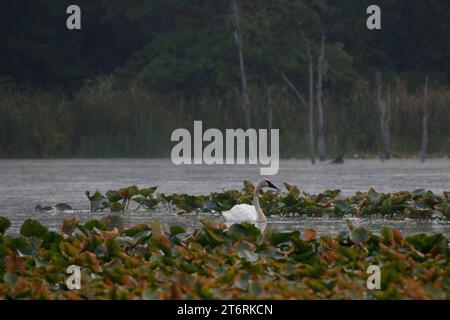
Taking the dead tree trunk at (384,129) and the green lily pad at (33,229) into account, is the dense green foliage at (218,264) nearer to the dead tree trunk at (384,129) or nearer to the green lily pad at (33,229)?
the green lily pad at (33,229)

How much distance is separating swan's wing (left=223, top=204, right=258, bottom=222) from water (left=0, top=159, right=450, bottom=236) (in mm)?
225

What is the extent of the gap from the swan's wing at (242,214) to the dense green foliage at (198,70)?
62.5 feet

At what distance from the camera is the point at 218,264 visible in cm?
888

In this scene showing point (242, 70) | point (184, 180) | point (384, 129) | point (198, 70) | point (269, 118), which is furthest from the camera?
point (198, 70)

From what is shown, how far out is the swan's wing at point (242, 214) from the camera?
13359 millimetres

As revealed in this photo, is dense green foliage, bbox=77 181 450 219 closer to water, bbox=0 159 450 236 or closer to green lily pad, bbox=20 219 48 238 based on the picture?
water, bbox=0 159 450 236

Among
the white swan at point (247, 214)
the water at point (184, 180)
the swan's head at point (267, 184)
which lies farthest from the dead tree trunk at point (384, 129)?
the white swan at point (247, 214)

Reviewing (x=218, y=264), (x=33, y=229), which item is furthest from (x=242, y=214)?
(x=218, y=264)

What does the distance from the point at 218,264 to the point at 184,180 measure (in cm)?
1371

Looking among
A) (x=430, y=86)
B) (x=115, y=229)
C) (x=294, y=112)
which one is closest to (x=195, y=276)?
(x=115, y=229)

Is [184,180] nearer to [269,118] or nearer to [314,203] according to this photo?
[314,203]

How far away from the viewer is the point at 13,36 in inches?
1665

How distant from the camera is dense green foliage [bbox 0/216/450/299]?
7.90 m

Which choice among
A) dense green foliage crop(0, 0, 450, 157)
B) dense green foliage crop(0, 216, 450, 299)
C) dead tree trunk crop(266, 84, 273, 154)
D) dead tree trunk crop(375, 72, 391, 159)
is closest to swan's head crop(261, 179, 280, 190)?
dense green foliage crop(0, 216, 450, 299)
